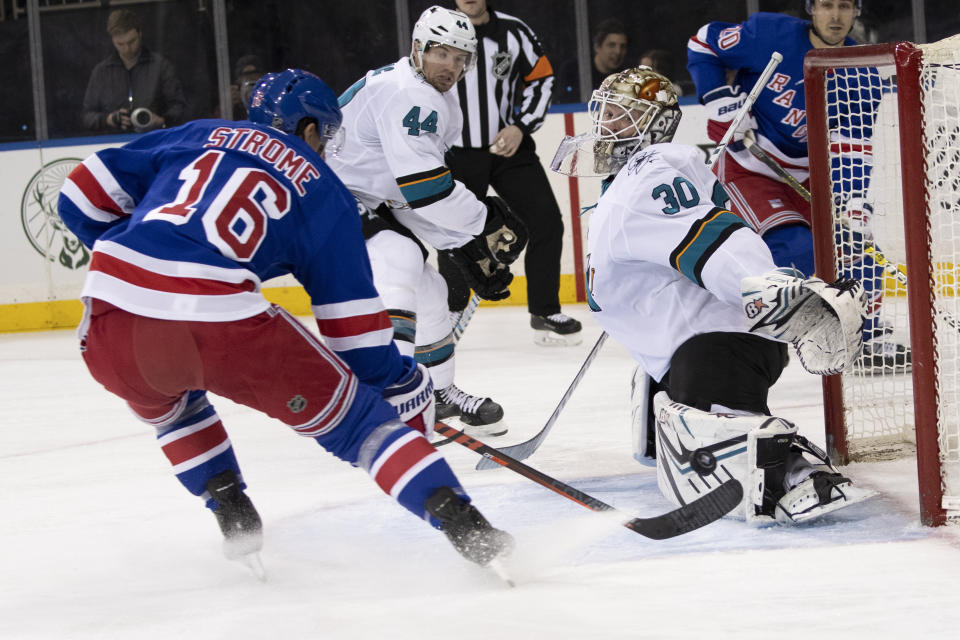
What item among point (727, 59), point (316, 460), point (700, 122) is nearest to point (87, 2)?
point (700, 122)

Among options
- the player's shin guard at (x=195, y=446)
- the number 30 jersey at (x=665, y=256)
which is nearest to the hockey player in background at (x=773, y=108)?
the number 30 jersey at (x=665, y=256)

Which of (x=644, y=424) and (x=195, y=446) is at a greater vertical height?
(x=195, y=446)

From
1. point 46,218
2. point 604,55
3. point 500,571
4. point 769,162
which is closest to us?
point 500,571

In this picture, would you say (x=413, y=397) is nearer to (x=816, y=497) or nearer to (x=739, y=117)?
(x=816, y=497)

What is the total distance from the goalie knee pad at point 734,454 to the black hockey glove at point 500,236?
1.06m

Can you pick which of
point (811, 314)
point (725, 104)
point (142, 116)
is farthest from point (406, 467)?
point (142, 116)

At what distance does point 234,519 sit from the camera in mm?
1857

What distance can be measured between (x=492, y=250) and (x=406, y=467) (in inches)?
Result: 56.4

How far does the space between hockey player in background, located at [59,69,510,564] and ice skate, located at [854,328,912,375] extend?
1.18m

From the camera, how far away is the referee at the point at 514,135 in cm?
456

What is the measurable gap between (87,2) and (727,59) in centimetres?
383

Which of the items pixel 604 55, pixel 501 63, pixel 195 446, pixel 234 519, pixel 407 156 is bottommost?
pixel 234 519

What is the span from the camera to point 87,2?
602 centimetres

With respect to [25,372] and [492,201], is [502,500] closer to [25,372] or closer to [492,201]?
[492,201]
